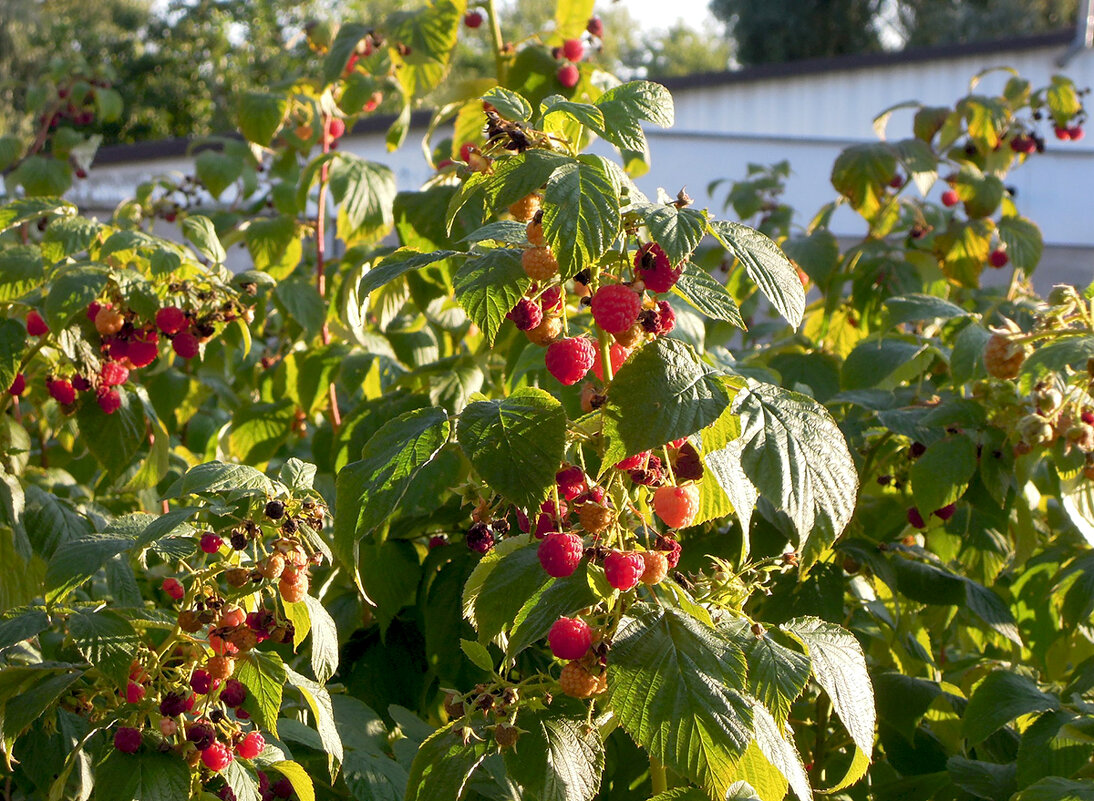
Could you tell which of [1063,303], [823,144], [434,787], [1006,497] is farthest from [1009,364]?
[823,144]

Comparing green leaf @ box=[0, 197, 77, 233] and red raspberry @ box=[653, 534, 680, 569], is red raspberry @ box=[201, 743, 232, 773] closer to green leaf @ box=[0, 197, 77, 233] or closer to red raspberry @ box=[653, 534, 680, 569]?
red raspberry @ box=[653, 534, 680, 569]

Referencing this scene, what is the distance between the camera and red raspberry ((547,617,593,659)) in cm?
95

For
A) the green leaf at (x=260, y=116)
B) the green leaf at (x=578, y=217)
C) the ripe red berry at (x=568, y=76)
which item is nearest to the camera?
the green leaf at (x=578, y=217)

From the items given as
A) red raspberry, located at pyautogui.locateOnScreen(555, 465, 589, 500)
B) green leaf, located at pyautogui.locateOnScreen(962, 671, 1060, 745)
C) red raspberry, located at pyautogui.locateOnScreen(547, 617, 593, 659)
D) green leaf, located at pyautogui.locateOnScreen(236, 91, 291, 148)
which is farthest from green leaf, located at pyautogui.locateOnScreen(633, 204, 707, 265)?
green leaf, located at pyautogui.locateOnScreen(236, 91, 291, 148)

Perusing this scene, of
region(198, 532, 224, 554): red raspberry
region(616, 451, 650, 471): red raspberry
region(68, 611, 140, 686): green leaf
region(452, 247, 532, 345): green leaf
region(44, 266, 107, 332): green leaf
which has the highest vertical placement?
region(452, 247, 532, 345): green leaf

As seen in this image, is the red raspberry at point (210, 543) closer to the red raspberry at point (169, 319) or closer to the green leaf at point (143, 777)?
the green leaf at point (143, 777)

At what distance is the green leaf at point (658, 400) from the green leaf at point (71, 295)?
3.10 feet

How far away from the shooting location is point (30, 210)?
1.77m

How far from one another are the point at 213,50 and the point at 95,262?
1846 centimetres

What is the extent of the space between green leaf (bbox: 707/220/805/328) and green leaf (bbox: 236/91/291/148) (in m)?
1.76

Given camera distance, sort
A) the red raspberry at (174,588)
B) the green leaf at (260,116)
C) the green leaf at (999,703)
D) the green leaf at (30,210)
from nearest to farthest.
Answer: the red raspberry at (174,588)
the green leaf at (999,703)
the green leaf at (30,210)
the green leaf at (260,116)

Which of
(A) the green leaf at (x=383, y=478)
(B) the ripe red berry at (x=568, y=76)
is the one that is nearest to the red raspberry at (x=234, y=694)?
(A) the green leaf at (x=383, y=478)

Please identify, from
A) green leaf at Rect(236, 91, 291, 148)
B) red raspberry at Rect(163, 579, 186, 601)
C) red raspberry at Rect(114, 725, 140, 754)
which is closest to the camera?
red raspberry at Rect(114, 725, 140, 754)

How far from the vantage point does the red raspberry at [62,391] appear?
1699 millimetres
